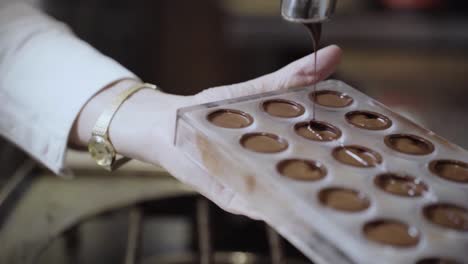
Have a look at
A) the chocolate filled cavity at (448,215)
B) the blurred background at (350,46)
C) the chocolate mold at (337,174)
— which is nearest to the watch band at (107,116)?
the chocolate mold at (337,174)

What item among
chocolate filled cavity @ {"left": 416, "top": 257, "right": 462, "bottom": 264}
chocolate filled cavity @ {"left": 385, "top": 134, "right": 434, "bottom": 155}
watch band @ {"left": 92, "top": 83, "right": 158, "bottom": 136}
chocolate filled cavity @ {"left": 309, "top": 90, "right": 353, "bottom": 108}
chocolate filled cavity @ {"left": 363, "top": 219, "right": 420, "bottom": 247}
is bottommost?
watch band @ {"left": 92, "top": 83, "right": 158, "bottom": 136}

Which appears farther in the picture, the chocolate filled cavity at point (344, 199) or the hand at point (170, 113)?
the hand at point (170, 113)

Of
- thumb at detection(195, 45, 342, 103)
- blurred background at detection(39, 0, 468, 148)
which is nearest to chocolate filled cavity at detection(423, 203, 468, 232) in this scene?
thumb at detection(195, 45, 342, 103)

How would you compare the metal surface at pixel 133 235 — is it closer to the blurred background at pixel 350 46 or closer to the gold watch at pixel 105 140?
the gold watch at pixel 105 140

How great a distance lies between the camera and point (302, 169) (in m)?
0.58

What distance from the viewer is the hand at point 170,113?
0.73 meters

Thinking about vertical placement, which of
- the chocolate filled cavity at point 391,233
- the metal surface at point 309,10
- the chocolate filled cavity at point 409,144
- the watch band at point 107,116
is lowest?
the watch band at point 107,116

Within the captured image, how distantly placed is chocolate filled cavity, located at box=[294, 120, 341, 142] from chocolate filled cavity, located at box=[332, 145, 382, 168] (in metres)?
0.02

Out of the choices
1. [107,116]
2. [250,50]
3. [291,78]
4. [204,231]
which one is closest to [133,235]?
[204,231]

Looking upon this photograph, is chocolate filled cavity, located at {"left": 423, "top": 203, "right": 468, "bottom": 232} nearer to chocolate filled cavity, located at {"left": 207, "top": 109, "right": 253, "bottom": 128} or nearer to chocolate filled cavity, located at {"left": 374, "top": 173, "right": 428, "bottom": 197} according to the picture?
chocolate filled cavity, located at {"left": 374, "top": 173, "right": 428, "bottom": 197}

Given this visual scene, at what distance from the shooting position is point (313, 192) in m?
0.55

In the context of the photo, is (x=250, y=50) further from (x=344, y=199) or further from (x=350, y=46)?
(x=344, y=199)

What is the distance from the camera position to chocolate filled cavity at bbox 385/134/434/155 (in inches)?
24.7

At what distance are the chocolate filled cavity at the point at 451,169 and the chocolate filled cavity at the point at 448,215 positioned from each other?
0.04 metres
